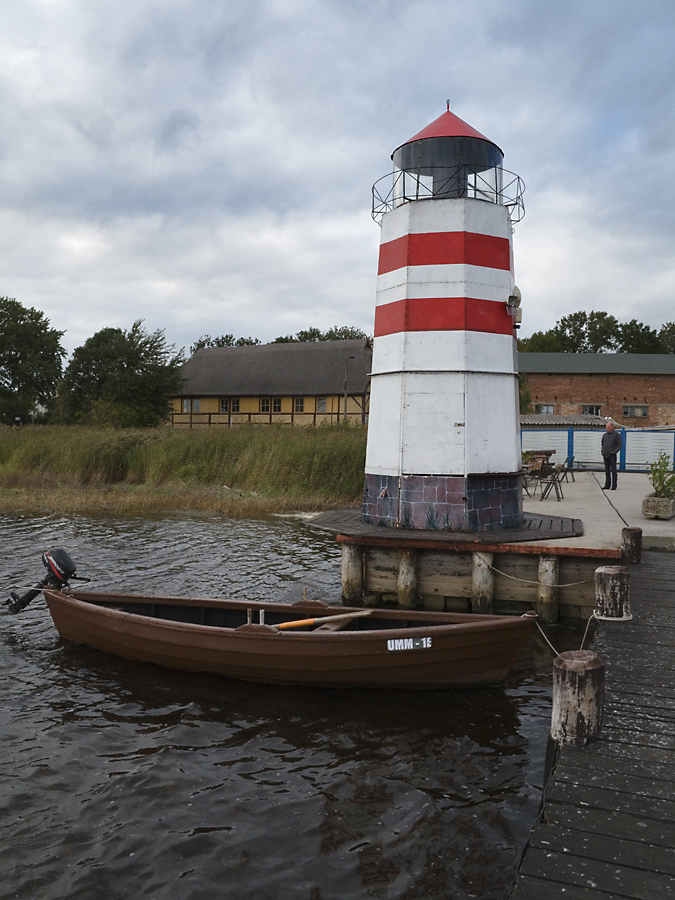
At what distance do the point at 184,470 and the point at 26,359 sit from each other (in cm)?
4045

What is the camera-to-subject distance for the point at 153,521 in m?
18.7

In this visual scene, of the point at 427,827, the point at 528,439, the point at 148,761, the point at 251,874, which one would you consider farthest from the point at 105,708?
the point at 528,439

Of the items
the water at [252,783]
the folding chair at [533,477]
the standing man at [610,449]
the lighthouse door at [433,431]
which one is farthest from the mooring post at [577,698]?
the standing man at [610,449]

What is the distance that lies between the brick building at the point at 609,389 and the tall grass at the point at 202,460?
2777 centimetres

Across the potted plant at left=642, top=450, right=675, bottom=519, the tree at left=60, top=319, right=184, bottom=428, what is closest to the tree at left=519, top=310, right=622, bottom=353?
the tree at left=60, top=319, right=184, bottom=428

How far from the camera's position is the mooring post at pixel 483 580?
393 inches

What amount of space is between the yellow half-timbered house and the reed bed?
58.3 ft

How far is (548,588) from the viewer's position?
31.9ft

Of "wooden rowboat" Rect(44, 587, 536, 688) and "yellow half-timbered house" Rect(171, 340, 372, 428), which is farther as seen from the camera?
"yellow half-timbered house" Rect(171, 340, 372, 428)

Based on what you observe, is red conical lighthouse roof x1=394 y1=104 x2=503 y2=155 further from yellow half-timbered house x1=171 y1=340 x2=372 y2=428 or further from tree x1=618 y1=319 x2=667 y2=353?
tree x1=618 y1=319 x2=667 y2=353

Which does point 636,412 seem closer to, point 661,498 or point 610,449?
point 610,449

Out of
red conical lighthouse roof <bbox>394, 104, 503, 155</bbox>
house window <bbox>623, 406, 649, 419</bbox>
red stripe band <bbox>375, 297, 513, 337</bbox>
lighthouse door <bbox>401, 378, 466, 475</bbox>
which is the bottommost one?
lighthouse door <bbox>401, 378, 466, 475</bbox>

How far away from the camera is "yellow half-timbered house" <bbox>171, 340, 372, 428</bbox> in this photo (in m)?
44.8

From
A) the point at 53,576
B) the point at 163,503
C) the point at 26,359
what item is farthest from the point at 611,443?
the point at 26,359
